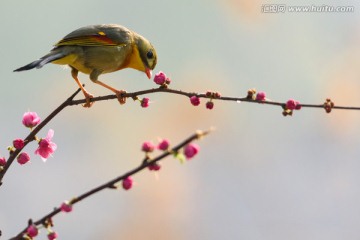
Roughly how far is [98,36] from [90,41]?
0.33ft

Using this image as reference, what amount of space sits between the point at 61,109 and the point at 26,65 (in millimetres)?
468

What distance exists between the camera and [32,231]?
179 cm

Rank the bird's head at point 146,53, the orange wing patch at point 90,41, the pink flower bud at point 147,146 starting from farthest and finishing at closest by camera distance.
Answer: the bird's head at point 146,53 → the orange wing patch at point 90,41 → the pink flower bud at point 147,146

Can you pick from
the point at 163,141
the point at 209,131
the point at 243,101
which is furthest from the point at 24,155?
the point at 209,131

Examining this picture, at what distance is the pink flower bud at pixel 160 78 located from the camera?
2.76 meters

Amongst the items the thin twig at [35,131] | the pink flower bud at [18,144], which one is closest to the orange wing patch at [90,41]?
the thin twig at [35,131]

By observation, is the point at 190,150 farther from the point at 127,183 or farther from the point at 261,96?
the point at 261,96

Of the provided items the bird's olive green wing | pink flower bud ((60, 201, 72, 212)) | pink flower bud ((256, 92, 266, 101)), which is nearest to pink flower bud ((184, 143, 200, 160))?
pink flower bud ((60, 201, 72, 212))

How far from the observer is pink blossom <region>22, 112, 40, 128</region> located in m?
2.74

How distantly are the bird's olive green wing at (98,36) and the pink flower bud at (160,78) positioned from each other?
1.37 metres

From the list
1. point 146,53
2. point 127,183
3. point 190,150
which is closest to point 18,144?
point 127,183

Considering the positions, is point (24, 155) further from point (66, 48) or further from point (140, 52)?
point (140, 52)

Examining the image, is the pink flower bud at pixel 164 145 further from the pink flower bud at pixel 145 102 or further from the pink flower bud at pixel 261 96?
the pink flower bud at pixel 145 102

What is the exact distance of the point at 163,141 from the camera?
156cm
